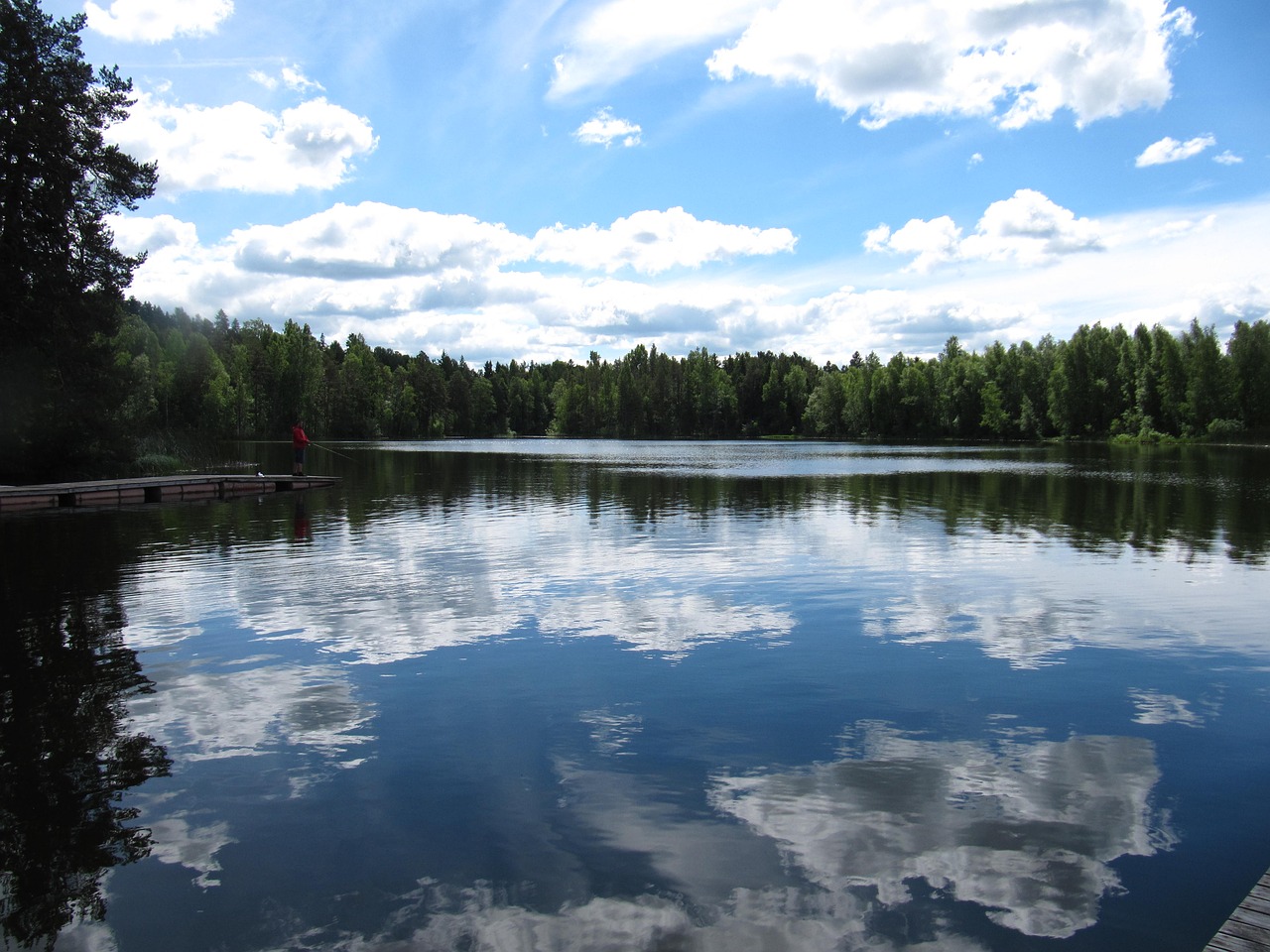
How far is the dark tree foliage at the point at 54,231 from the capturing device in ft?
110

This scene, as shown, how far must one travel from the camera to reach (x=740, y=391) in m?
183

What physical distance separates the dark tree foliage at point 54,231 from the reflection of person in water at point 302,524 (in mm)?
11957

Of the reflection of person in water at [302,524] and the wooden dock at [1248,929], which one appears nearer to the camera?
the wooden dock at [1248,929]

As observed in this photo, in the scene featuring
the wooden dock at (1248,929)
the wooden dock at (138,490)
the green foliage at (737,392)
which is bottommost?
the wooden dock at (1248,929)

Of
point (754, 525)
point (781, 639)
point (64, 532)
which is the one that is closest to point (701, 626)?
point (781, 639)

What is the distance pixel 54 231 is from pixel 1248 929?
4222cm

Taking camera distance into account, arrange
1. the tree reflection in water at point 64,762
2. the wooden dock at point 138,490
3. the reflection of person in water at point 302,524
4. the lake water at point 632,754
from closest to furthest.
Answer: the lake water at point 632,754 → the tree reflection in water at point 64,762 → the reflection of person in water at point 302,524 → the wooden dock at point 138,490

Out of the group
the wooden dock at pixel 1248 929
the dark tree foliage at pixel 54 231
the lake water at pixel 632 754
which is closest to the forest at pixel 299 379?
the dark tree foliage at pixel 54 231

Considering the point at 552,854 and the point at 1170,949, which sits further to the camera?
the point at 552,854

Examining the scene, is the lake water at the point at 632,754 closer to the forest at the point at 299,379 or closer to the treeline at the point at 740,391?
the forest at the point at 299,379

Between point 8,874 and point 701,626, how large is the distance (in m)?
9.59

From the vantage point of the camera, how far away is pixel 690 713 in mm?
10117

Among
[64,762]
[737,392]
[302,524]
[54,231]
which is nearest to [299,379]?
[737,392]

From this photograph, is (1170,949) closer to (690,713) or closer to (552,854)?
(552,854)
